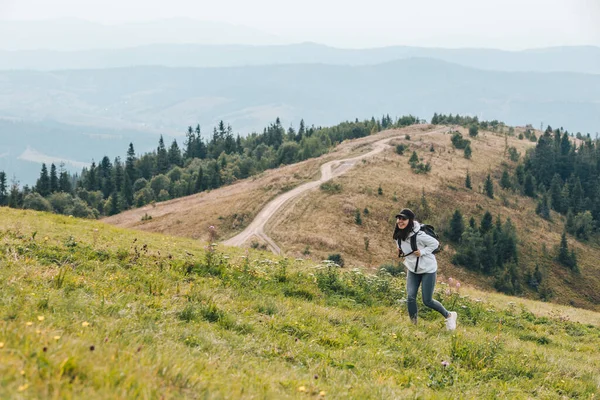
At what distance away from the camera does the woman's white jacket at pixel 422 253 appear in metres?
11.1

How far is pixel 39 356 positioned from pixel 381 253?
49.6 metres

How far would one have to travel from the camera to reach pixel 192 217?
59906 mm

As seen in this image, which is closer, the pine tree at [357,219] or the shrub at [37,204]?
the pine tree at [357,219]

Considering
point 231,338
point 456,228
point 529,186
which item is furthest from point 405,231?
point 529,186

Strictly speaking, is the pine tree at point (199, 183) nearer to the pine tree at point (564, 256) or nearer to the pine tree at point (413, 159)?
the pine tree at point (413, 159)

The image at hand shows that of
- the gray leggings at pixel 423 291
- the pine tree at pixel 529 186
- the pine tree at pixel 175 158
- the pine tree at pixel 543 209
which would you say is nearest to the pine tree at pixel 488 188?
the pine tree at pixel 543 209

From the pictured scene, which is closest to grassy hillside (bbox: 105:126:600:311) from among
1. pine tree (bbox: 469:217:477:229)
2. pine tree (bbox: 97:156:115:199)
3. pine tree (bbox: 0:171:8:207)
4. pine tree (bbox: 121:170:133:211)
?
pine tree (bbox: 469:217:477:229)

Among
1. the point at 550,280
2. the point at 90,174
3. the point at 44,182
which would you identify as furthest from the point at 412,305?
the point at 90,174

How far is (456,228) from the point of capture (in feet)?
211

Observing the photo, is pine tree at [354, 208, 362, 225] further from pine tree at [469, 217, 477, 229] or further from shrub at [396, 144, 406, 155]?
shrub at [396, 144, 406, 155]

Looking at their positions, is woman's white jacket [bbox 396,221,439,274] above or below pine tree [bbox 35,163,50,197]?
above

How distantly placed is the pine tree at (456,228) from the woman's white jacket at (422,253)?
5596 centimetres

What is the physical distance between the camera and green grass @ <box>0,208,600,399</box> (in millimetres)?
4980

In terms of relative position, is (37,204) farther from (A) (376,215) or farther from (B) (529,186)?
(B) (529,186)
